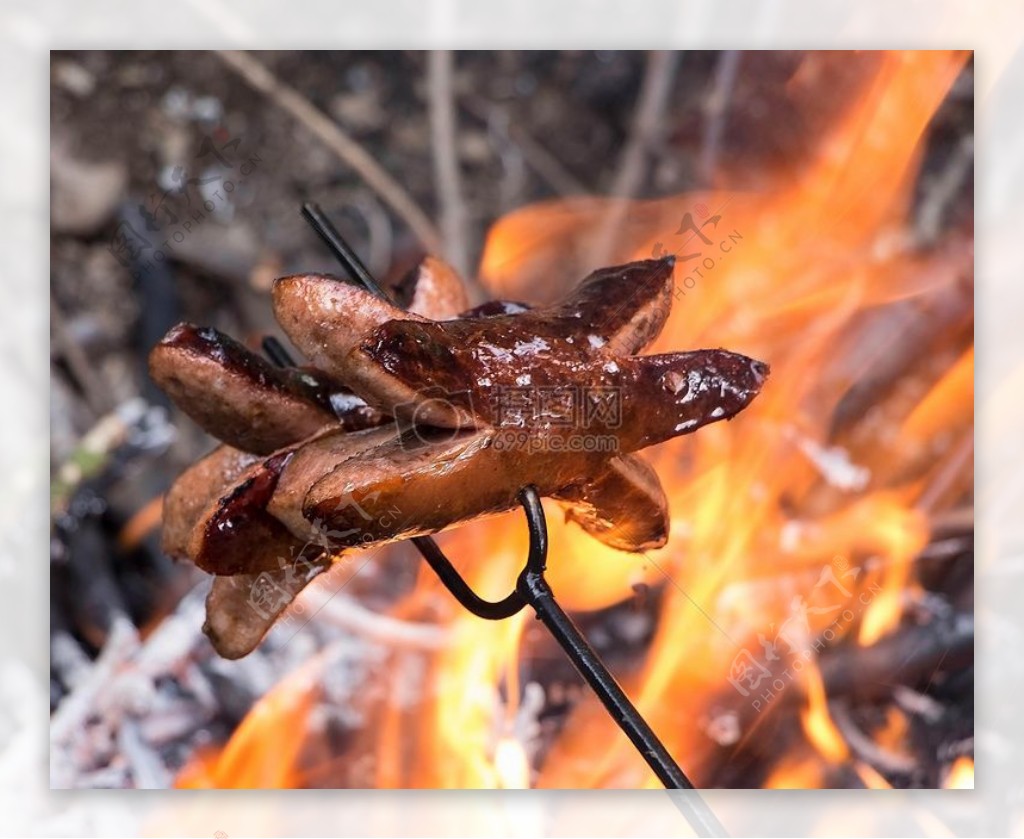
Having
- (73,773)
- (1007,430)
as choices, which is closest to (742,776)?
(1007,430)

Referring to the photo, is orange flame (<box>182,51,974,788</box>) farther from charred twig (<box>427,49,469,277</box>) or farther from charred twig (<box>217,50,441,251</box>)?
charred twig (<box>217,50,441,251</box>)

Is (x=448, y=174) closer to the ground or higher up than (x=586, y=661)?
higher up

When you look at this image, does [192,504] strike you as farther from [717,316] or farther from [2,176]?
[717,316]

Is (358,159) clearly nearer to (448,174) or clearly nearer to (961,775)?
(448,174)

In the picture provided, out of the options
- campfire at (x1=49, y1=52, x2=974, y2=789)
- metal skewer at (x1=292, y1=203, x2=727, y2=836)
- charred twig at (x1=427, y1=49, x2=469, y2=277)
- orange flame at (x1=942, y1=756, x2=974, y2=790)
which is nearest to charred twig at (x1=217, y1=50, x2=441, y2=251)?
charred twig at (x1=427, y1=49, x2=469, y2=277)

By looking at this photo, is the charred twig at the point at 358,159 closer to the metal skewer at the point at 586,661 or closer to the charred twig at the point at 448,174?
the charred twig at the point at 448,174

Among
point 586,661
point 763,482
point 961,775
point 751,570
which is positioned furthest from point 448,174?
point 961,775

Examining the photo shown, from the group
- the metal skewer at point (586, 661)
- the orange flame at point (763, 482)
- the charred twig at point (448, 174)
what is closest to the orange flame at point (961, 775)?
the orange flame at point (763, 482)
